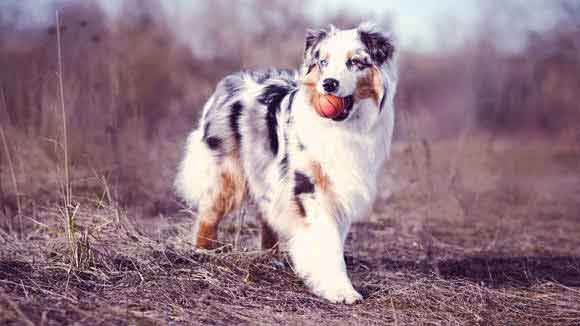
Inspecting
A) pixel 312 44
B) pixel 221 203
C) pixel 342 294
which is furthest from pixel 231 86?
pixel 342 294

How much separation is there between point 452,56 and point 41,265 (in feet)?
30.8

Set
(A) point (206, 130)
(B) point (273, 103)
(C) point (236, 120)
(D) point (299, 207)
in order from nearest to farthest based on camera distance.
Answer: (D) point (299, 207), (B) point (273, 103), (C) point (236, 120), (A) point (206, 130)

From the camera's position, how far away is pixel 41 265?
4180 millimetres

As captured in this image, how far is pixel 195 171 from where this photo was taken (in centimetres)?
533

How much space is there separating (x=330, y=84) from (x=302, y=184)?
715 millimetres

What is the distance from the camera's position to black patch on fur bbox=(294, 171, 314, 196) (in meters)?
4.39

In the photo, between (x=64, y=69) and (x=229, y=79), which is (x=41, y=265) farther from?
(x=64, y=69)

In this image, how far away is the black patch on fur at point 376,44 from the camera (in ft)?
14.4

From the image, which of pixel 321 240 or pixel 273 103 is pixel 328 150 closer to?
pixel 321 240

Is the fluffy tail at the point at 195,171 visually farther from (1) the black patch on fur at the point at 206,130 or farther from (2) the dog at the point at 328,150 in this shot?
(2) the dog at the point at 328,150

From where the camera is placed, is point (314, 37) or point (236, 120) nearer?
point (314, 37)

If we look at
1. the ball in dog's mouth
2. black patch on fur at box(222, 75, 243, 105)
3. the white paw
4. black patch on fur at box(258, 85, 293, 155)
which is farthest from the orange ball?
black patch on fur at box(222, 75, 243, 105)

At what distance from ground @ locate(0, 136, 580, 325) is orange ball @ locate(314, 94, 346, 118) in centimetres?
115

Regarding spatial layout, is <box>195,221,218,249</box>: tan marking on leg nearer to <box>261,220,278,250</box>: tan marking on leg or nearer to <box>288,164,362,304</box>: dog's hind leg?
<box>261,220,278,250</box>: tan marking on leg
